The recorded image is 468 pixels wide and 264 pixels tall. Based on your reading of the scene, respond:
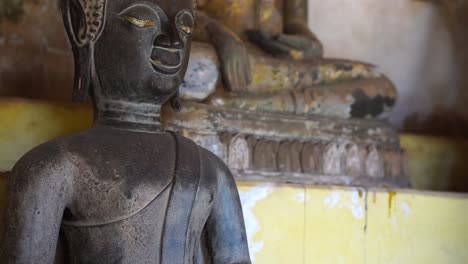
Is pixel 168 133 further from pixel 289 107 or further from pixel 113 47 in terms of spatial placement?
pixel 289 107

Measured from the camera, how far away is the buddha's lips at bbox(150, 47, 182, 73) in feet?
6.58

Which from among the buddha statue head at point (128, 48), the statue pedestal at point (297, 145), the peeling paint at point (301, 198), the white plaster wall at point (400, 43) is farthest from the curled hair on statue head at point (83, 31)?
the white plaster wall at point (400, 43)

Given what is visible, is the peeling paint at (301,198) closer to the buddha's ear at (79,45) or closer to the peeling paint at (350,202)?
the peeling paint at (350,202)

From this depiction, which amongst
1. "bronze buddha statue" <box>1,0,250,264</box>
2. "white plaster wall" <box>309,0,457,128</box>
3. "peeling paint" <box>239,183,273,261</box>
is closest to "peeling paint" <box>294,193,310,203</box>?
"peeling paint" <box>239,183,273,261</box>

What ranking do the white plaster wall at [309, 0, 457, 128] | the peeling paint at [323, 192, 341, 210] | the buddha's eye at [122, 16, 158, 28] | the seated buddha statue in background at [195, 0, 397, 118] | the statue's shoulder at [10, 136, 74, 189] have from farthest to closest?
the white plaster wall at [309, 0, 457, 128]
the seated buddha statue in background at [195, 0, 397, 118]
the peeling paint at [323, 192, 341, 210]
the buddha's eye at [122, 16, 158, 28]
the statue's shoulder at [10, 136, 74, 189]

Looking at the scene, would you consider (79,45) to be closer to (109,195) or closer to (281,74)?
(109,195)

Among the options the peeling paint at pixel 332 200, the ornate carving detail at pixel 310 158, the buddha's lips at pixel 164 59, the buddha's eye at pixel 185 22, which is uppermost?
the buddha's eye at pixel 185 22

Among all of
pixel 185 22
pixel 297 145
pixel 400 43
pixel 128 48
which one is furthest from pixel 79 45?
pixel 400 43

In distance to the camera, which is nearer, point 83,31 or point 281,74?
point 83,31

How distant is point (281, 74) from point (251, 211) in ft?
2.37

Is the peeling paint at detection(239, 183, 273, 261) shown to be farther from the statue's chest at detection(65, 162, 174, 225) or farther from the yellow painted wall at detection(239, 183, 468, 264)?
the statue's chest at detection(65, 162, 174, 225)

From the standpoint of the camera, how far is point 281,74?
2.97 m

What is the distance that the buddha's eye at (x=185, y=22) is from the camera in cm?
205

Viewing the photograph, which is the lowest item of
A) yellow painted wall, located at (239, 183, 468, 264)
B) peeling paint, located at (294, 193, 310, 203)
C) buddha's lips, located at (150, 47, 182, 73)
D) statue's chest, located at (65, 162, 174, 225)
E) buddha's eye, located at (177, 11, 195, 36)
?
yellow painted wall, located at (239, 183, 468, 264)
